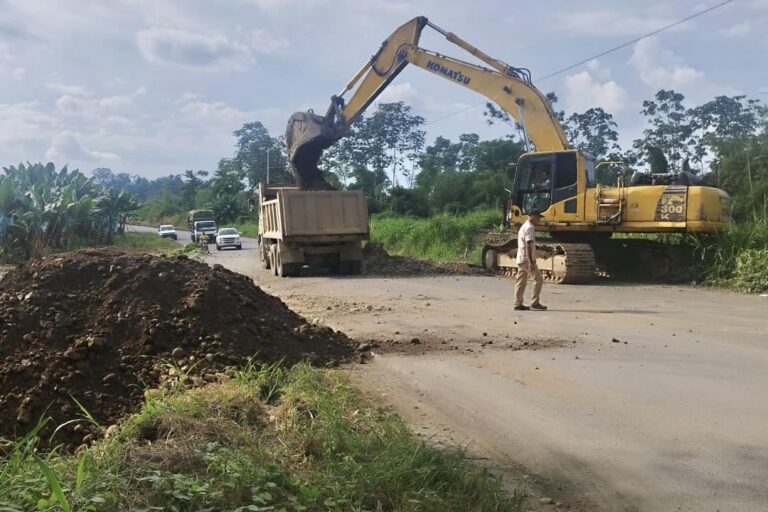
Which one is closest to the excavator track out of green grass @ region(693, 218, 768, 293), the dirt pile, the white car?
green grass @ region(693, 218, 768, 293)

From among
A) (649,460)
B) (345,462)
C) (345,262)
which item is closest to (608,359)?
(649,460)

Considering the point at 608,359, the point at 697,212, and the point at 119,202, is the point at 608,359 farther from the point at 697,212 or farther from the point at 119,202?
the point at 119,202

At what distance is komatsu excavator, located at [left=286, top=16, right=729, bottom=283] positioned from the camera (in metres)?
15.7

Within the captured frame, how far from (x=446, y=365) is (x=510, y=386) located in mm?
1000

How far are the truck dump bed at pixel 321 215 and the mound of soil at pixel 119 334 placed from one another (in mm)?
9497

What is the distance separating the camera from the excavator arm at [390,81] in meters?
17.5

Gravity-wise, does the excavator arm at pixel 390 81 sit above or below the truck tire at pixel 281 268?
above

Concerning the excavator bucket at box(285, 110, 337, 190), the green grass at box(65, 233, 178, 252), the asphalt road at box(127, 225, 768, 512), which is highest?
the excavator bucket at box(285, 110, 337, 190)

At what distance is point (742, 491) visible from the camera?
4.15m

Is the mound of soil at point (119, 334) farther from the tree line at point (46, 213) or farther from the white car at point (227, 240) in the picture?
the white car at point (227, 240)

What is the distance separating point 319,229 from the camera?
18594 mm

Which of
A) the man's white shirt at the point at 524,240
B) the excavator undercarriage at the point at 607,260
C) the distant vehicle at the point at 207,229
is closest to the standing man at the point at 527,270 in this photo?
the man's white shirt at the point at 524,240

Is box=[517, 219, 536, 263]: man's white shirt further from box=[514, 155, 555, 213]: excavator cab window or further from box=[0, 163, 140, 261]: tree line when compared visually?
box=[0, 163, 140, 261]: tree line

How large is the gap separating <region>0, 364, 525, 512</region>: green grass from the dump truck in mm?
13304
